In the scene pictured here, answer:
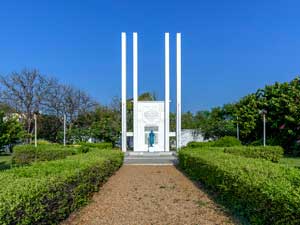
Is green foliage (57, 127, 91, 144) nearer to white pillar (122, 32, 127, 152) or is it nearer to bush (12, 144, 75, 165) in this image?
white pillar (122, 32, 127, 152)

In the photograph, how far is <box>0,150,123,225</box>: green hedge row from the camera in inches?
132

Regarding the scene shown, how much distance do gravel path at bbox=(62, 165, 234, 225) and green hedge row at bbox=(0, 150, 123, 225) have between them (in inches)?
13.0

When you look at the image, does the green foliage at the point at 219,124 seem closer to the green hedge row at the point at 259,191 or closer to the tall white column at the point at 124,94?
the tall white column at the point at 124,94

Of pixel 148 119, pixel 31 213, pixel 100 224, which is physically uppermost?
pixel 148 119

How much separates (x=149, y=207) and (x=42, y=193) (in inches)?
101

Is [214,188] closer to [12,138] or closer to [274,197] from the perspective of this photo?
[274,197]

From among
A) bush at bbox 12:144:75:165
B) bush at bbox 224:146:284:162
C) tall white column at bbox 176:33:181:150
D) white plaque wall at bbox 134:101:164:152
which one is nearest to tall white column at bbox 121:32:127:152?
white plaque wall at bbox 134:101:164:152

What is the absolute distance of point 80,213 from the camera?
5.73 meters

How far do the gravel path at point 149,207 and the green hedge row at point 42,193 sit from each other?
13.0 inches

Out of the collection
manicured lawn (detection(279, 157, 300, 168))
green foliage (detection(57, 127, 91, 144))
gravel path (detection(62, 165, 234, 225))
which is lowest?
gravel path (detection(62, 165, 234, 225))

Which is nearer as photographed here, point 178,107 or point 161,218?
point 161,218

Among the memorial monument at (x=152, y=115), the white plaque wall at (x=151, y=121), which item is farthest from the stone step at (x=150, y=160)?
the white plaque wall at (x=151, y=121)

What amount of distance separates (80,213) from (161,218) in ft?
4.31

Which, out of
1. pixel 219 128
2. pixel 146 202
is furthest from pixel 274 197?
pixel 219 128
